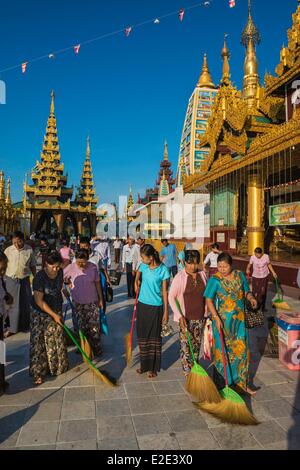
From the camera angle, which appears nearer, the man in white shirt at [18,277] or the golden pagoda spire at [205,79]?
the man in white shirt at [18,277]

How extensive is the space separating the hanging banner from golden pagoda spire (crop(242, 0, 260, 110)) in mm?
5705

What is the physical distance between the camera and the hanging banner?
36.3 feet

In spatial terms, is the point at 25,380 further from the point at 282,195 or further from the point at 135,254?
the point at 282,195

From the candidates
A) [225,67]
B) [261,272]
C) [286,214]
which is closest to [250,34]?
[225,67]

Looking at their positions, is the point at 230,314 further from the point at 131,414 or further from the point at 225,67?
the point at 225,67

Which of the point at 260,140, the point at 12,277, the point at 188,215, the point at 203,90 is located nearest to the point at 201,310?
the point at 12,277

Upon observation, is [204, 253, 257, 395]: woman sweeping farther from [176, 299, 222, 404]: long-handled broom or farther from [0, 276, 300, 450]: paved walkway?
[0, 276, 300, 450]: paved walkway

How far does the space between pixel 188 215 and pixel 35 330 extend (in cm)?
2016

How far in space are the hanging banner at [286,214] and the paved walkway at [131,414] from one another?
7434 millimetres

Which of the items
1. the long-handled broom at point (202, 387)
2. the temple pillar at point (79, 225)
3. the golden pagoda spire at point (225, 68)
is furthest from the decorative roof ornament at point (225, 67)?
the temple pillar at point (79, 225)

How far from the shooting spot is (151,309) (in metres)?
4.24

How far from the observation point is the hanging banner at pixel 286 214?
11070 millimetres

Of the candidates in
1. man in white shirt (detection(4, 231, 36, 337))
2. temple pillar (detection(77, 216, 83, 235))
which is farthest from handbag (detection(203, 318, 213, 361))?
temple pillar (detection(77, 216, 83, 235))

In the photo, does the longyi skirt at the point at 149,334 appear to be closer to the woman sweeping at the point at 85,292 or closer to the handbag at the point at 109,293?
the woman sweeping at the point at 85,292
